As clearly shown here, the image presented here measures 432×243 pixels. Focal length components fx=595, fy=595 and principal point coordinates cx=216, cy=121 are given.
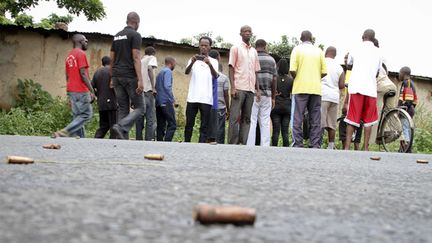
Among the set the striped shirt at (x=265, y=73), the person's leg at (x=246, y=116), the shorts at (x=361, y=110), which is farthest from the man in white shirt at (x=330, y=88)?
the person's leg at (x=246, y=116)

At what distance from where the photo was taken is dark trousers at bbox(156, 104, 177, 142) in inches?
344

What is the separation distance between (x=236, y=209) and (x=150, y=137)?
283 inches

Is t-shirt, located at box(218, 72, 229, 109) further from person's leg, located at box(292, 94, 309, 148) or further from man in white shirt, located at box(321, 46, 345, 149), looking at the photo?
person's leg, located at box(292, 94, 309, 148)

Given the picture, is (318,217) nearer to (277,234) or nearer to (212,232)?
(277,234)

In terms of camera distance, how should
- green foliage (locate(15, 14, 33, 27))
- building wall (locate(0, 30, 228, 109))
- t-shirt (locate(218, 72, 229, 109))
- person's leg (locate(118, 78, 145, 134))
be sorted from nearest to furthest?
1. person's leg (locate(118, 78, 145, 134))
2. t-shirt (locate(218, 72, 229, 109))
3. building wall (locate(0, 30, 228, 109))
4. green foliage (locate(15, 14, 33, 27))

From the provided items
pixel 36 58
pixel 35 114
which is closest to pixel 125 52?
pixel 35 114

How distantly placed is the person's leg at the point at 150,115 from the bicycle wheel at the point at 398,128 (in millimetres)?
3318

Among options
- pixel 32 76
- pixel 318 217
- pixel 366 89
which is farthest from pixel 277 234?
pixel 32 76

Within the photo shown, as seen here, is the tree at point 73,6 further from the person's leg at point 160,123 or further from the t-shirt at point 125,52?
the t-shirt at point 125,52

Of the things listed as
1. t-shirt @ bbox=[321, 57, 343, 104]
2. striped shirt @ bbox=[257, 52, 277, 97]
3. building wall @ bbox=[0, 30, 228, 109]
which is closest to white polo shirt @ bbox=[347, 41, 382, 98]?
t-shirt @ bbox=[321, 57, 343, 104]

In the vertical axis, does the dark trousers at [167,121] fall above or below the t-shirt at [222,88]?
below

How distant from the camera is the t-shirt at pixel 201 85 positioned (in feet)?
27.2

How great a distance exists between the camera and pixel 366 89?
298 inches

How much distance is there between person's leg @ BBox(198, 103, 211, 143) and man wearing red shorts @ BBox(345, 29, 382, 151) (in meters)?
1.96
